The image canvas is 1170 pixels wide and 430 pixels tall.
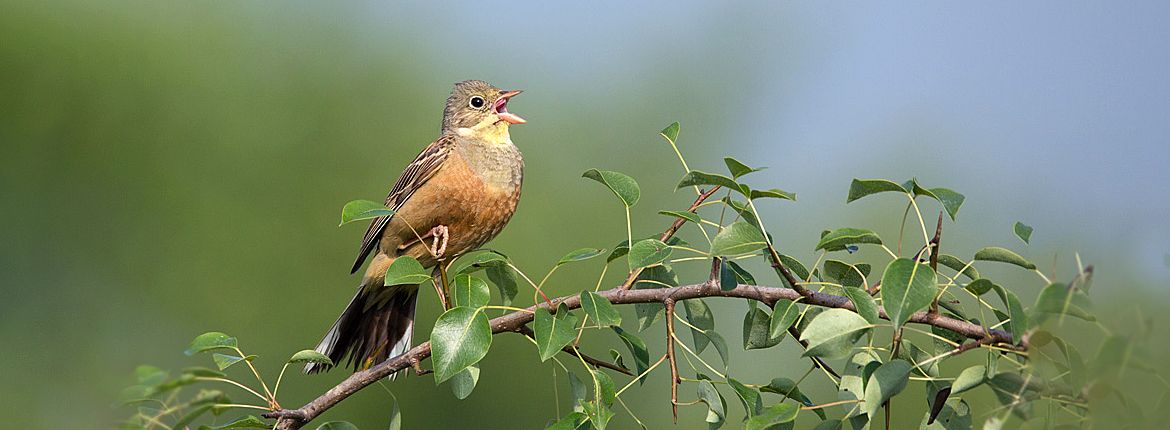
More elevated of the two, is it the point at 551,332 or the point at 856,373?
the point at 551,332

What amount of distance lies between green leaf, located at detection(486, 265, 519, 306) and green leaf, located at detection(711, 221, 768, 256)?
38.3 inches

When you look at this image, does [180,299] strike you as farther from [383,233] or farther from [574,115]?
[383,233]

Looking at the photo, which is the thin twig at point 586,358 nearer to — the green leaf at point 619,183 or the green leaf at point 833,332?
the green leaf at point 619,183

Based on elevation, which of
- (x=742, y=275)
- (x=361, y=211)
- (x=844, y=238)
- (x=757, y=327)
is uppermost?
(x=361, y=211)

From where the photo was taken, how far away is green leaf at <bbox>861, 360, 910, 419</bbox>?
211 cm

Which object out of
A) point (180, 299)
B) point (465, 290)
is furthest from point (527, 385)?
point (465, 290)

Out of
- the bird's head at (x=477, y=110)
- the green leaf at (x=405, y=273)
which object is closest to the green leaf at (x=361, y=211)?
the green leaf at (x=405, y=273)

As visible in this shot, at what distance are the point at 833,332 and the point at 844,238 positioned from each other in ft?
0.69

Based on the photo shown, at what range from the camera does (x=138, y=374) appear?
218 centimetres

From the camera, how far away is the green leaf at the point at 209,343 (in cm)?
246

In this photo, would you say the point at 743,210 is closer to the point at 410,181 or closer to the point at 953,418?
the point at 953,418

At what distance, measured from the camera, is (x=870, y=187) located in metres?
2.27

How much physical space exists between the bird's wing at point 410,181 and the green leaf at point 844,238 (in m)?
3.20

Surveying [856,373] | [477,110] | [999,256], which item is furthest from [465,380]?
[477,110]
